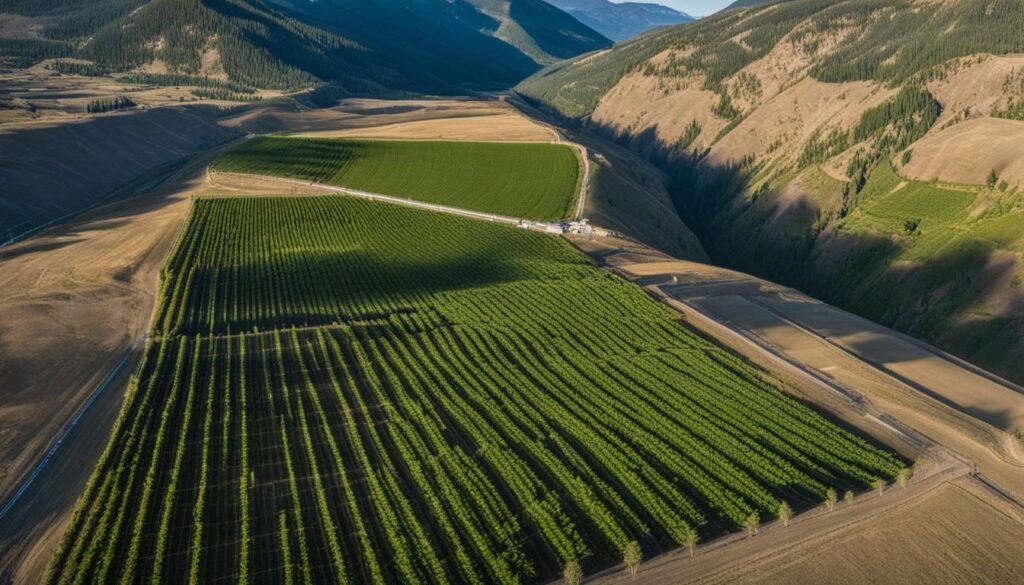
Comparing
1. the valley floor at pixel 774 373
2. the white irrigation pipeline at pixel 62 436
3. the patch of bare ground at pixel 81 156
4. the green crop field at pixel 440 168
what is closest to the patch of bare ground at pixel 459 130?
the green crop field at pixel 440 168

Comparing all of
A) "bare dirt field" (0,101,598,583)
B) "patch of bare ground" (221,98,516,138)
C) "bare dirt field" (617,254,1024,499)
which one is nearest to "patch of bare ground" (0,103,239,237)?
"bare dirt field" (0,101,598,583)

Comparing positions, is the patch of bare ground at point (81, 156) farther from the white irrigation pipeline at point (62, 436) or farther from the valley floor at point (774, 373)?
the white irrigation pipeline at point (62, 436)

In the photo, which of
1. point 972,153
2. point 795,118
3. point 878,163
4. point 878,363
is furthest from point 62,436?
point 795,118

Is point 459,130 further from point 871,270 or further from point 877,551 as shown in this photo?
point 877,551

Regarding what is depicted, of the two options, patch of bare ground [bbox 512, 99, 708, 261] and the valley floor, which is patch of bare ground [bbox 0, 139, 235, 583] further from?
patch of bare ground [bbox 512, 99, 708, 261]

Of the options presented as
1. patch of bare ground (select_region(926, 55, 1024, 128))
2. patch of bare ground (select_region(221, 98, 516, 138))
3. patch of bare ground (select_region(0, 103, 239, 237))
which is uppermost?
patch of bare ground (select_region(926, 55, 1024, 128))

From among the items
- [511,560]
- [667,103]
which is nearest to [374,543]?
[511,560]

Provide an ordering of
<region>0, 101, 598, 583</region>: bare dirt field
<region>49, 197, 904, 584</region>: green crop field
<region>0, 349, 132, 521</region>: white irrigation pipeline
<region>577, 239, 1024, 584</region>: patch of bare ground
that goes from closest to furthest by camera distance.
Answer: <region>577, 239, 1024, 584</region>: patch of bare ground
<region>49, 197, 904, 584</region>: green crop field
<region>0, 101, 598, 583</region>: bare dirt field
<region>0, 349, 132, 521</region>: white irrigation pipeline
